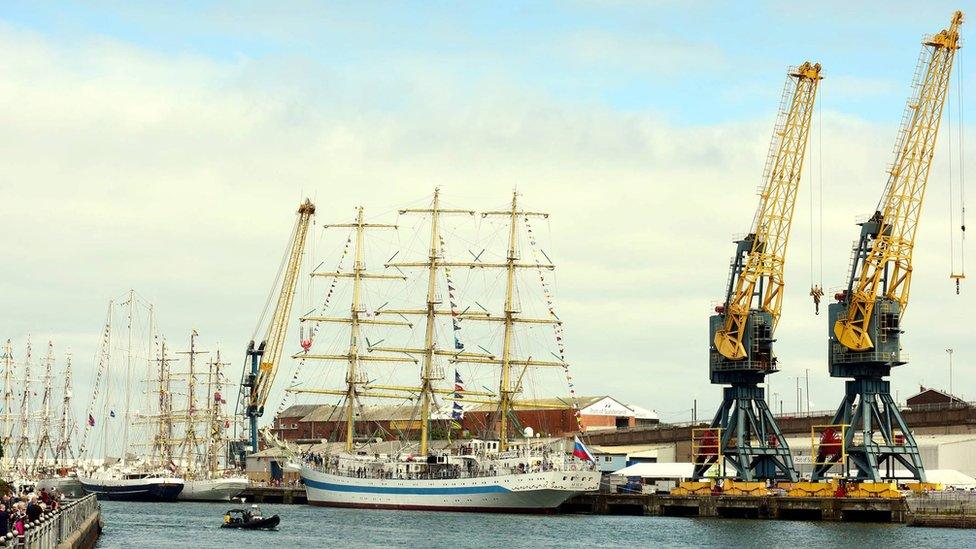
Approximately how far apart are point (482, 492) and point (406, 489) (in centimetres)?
879

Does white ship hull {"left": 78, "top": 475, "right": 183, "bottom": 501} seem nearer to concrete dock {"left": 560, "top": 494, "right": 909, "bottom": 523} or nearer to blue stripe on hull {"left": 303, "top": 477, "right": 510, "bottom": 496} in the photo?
blue stripe on hull {"left": 303, "top": 477, "right": 510, "bottom": 496}

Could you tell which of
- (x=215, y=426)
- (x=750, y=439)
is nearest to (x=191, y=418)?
(x=215, y=426)

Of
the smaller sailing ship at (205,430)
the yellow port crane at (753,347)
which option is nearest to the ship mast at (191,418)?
the smaller sailing ship at (205,430)

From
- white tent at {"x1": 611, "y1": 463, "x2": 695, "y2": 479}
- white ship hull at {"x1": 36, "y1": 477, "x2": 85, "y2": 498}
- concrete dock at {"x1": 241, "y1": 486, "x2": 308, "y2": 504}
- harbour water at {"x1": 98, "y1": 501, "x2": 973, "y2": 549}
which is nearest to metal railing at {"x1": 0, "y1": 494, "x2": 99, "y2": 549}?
harbour water at {"x1": 98, "y1": 501, "x2": 973, "y2": 549}

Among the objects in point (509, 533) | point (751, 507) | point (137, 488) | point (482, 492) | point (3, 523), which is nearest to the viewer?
point (3, 523)

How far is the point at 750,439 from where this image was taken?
11481cm

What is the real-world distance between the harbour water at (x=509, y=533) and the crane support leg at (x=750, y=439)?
794cm

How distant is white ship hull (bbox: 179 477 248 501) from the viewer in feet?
522

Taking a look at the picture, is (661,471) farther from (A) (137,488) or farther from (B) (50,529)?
(B) (50,529)

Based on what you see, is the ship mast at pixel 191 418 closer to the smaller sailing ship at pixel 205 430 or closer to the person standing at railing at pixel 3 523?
the smaller sailing ship at pixel 205 430

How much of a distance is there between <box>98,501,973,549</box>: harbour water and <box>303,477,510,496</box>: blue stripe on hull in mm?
2623

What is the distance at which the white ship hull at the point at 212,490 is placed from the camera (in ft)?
522

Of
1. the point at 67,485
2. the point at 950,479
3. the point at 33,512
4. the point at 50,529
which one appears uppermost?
the point at 950,479

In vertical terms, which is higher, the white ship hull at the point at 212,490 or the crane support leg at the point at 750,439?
the crane support leg at the point at 750,439
